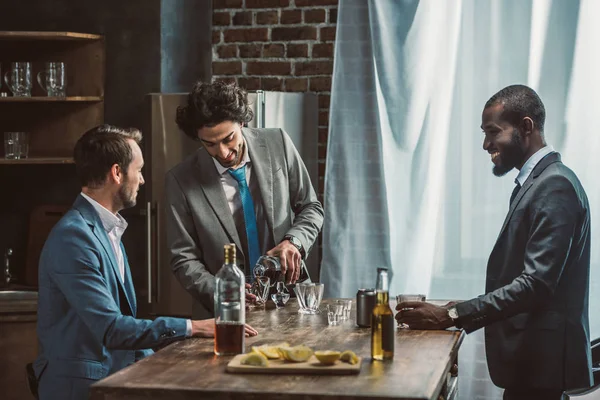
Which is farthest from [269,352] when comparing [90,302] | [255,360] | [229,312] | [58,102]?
[58,102]

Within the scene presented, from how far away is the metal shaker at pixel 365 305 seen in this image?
2.68m

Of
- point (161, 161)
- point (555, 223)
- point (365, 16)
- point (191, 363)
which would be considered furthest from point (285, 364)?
point (365, 16)

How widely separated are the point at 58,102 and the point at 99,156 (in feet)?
7.59

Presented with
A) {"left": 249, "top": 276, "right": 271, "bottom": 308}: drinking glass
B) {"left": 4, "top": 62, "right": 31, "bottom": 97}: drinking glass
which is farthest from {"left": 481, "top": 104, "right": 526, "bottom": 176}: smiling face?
{"left": 4, "top": 62, "right": 31, "bottom": 97}: drinking glass

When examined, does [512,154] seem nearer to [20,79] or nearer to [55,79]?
[55,79]

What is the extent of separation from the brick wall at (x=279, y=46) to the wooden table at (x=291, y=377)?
2.21 m

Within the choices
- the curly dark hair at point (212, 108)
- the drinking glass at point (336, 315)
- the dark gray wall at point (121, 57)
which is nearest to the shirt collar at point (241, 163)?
the curly dark hair at point (212, 108)

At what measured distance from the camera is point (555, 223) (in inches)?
104

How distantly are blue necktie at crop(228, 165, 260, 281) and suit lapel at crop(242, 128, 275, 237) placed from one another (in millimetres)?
50

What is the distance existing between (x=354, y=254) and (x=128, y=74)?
5.27ft

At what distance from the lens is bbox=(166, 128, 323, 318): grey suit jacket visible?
309 cm

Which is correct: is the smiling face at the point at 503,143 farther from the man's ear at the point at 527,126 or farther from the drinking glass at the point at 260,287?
the drinking glass at the point at 260,287

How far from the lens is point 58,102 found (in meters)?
4.84

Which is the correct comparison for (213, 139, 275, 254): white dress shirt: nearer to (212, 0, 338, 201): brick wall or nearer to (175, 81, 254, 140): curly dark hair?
(175, 81, 254, 140): curly dark hair
